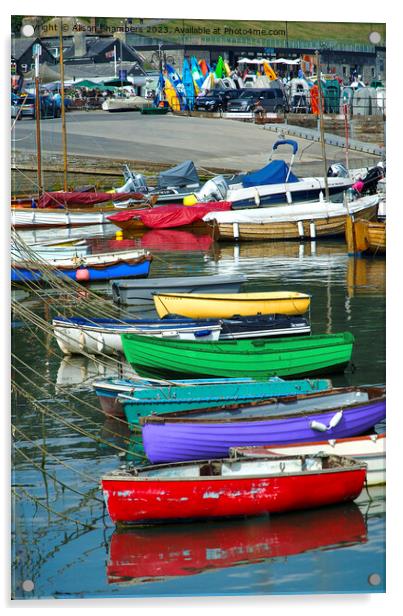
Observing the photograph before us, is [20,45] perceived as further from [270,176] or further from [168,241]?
[270,176]

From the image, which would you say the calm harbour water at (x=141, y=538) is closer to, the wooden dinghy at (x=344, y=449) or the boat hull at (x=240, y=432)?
the wooden dinghy at (x=344, y=449)

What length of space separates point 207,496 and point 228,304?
971 centimetres

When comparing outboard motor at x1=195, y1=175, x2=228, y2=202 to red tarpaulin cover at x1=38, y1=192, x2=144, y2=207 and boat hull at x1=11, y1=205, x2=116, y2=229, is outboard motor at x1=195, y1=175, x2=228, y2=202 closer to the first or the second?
red tarpaulin cover at x1=38, y1=192, x2=144, y2=207

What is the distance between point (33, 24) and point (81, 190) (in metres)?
29.6

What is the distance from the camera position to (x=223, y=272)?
2995 centimetres

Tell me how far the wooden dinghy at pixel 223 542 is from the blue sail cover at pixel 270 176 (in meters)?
27.9

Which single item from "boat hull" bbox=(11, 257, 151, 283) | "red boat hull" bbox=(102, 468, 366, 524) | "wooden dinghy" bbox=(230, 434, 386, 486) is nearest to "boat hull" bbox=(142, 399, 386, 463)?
"wooden dinghy" bbox=(230, 434, 386, 486)

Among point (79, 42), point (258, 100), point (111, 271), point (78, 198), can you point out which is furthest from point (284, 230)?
point (79, 42)

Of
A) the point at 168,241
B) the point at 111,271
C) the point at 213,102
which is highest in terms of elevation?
the point at 213,102

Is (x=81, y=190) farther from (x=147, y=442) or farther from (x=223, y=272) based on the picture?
(x=147, y=442)

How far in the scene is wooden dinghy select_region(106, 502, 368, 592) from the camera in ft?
35.4

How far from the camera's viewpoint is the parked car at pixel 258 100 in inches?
1992

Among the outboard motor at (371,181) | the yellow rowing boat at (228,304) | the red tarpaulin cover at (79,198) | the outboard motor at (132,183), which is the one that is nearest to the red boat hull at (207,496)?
the yellow rowing boat at (228,304)

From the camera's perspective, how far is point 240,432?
13.4 m
